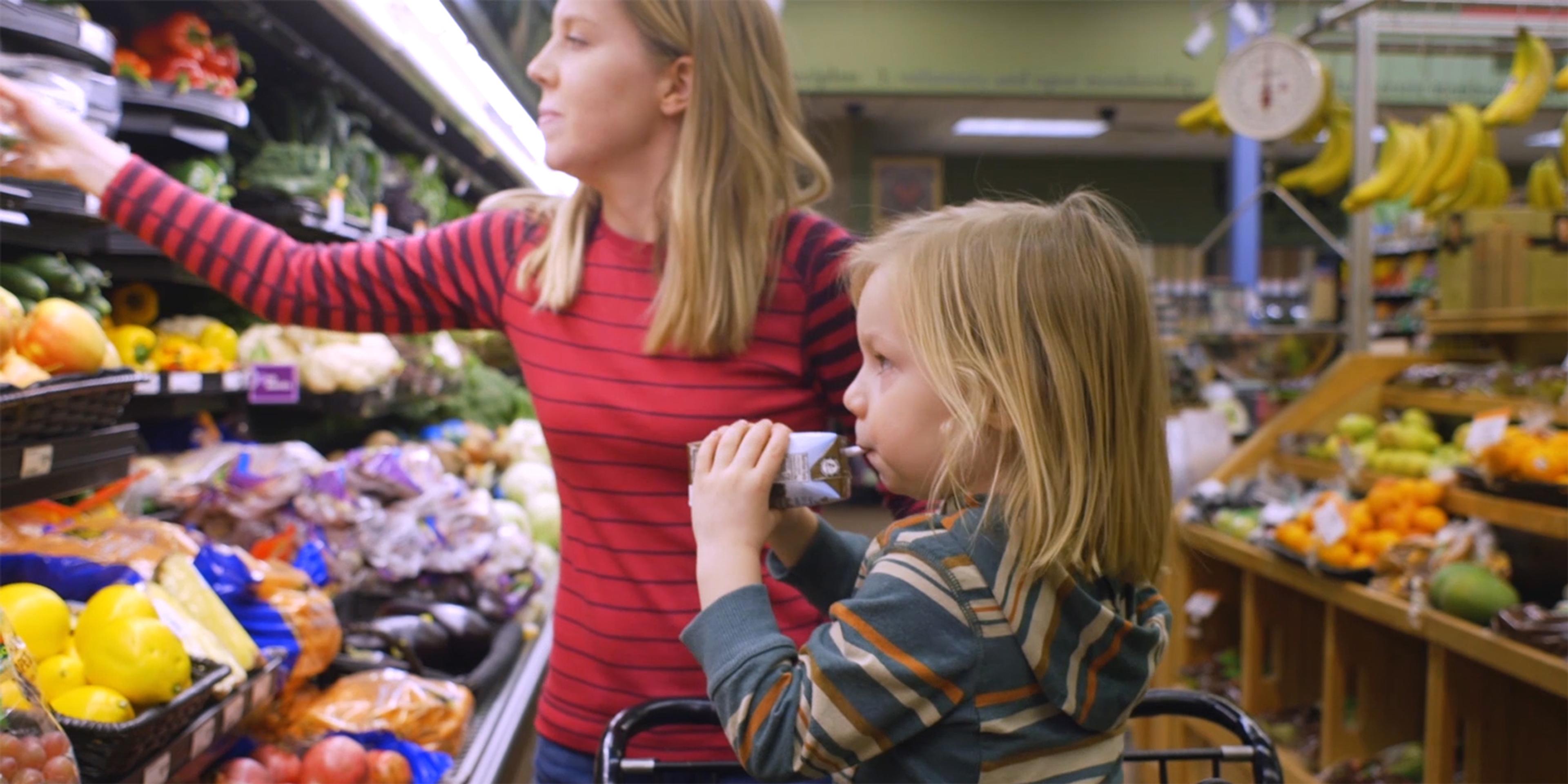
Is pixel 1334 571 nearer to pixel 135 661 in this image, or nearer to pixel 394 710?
pixel 394 710

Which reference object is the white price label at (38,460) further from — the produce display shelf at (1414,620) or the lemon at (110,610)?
the produce display shelf at (1414,620)

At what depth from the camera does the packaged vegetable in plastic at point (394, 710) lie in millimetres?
1802

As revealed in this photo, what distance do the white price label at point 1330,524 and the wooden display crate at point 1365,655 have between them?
122mm

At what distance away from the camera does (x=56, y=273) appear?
1863 mm

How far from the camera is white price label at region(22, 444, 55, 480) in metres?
1.36

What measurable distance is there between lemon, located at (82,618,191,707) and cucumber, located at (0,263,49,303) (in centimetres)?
73

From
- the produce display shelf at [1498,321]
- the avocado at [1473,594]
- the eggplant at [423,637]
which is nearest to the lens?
the eggplant at [423,637]

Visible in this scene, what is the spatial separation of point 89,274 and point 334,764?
0.93 m

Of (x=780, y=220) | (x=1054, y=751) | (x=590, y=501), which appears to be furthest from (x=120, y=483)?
(x=1054, y=751)

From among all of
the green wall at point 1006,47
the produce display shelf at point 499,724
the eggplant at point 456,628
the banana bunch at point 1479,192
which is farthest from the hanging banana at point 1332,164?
the eggplant at point 456,628

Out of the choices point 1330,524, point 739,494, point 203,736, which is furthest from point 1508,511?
point 203,736

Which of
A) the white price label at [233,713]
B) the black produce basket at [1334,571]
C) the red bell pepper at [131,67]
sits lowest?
the black produce basket at [1334,571]

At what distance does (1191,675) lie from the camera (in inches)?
166

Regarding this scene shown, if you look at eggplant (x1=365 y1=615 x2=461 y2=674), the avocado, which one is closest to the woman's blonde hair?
eggplant (x1=365 y1=615 x2=461 y2=674)
